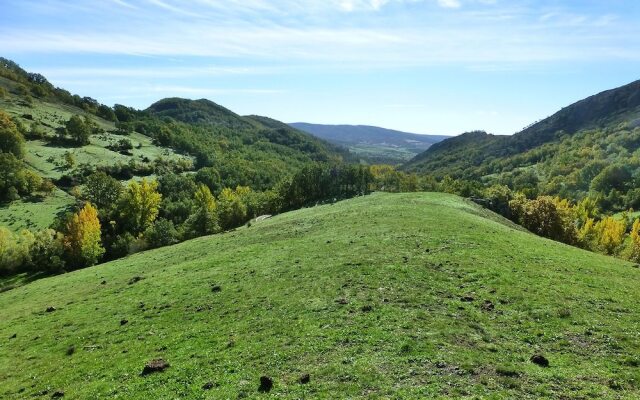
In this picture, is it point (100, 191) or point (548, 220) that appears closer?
point (548, 220)

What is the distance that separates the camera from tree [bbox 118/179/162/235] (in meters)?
123

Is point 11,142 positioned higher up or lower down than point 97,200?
higher up

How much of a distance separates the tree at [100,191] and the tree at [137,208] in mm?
16980

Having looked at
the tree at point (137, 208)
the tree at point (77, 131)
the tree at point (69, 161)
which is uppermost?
the tree at point (77, 131)

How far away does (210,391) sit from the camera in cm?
1859

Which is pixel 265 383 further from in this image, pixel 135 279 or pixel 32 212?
pixel 32 212

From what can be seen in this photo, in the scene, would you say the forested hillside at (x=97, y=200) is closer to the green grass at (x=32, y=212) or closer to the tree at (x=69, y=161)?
the green grass at (x=32, y=212)

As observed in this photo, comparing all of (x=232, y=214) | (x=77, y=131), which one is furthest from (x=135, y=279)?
(x=77, y=131)

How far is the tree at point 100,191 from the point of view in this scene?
140000mm

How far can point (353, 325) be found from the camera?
23625mm

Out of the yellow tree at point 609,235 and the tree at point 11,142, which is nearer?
the yellow tree at point 609,235

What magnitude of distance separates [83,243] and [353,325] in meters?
94.5

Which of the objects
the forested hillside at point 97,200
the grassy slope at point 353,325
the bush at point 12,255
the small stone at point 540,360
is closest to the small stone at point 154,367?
the grassy slope at point 353,325

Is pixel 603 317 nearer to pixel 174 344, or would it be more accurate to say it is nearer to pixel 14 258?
pixel 174 344
